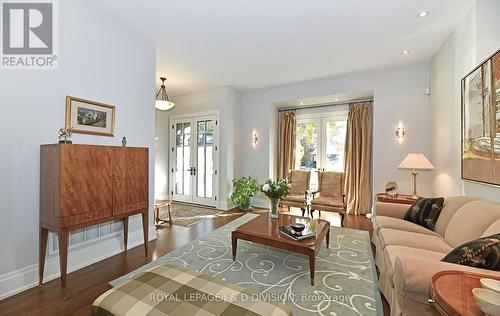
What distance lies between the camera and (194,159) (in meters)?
5.65

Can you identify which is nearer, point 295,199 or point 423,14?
point 423,14

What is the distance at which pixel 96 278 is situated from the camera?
2.22 meters

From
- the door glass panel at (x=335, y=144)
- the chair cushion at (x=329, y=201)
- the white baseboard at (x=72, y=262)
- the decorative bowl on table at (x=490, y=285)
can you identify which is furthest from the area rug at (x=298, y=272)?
the door glass panel at (x=335, y=144)

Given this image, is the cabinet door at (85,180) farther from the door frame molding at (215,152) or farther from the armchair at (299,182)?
the armchair at (299,182)

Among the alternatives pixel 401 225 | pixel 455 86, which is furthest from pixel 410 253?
pixel 455 86

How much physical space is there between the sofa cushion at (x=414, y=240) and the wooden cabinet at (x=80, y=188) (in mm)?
2872

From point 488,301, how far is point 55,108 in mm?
3457

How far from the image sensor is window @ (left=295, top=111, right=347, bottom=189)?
5137 mm

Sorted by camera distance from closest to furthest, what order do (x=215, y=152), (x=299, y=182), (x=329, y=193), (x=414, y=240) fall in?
(x=414, y=240), (x=329, y=193), (x=299, y=182), (x=215, y=152)

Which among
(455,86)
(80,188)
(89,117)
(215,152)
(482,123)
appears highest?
(455,86)

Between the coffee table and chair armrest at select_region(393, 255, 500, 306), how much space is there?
2.76 ft

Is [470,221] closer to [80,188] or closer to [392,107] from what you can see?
[392,107]

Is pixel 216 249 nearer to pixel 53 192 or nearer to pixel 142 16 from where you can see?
pixel 53 192

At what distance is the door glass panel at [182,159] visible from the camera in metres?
5.77
